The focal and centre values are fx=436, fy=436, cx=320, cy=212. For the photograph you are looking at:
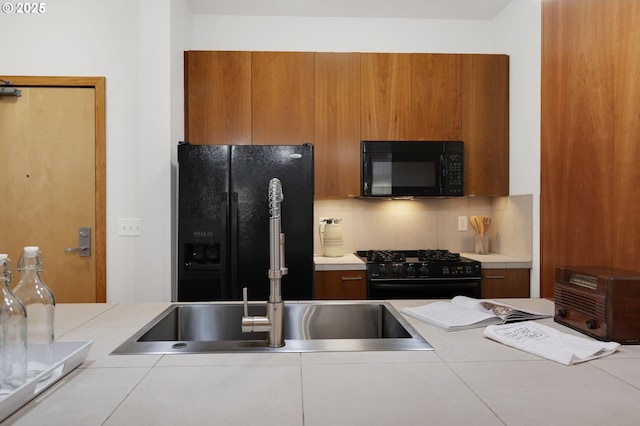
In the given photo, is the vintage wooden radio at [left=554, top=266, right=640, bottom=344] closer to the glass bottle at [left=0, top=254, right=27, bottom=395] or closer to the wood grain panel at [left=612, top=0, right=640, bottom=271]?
the wood grain panel at [left=612, top=0, right=640, bottom=271]

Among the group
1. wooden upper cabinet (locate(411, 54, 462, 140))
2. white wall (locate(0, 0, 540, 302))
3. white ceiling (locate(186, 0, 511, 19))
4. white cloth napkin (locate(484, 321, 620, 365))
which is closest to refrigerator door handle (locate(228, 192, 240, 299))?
white wall (locate(0, 0, 540, 302))

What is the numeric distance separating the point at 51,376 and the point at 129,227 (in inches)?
82.7

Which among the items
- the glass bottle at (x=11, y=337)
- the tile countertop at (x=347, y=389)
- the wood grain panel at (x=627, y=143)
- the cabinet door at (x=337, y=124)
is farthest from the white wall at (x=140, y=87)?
the glass bottle at (x=11, y=337)

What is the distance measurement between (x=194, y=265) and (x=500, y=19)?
2869 mm

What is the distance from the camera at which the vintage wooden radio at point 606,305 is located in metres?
1.12

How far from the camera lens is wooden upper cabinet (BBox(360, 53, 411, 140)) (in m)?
3.10

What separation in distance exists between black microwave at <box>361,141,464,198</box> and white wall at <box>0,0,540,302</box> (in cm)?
47

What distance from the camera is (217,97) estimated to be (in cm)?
304

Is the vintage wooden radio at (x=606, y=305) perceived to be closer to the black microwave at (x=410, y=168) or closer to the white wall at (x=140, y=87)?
the white wall at (x=140, y=87)

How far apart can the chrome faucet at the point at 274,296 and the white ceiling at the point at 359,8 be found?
7.84ft

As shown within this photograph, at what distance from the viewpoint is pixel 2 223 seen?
9.35 feet

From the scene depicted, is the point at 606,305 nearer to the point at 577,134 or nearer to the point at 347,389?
the point at 347,389

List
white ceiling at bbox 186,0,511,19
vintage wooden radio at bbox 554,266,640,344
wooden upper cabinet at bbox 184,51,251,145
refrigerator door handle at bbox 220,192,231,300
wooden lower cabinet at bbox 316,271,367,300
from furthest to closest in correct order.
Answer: white ceiling at bbox 186,0,511,19 → wooden upper cabinet at bbox 184,51,251,145 → wooden lower cabinet at bbox 316,271,367,300 → refrigerator door handle at bbox 220,192,231,300 → vintage wooden radio at bbox 554,266,640,344

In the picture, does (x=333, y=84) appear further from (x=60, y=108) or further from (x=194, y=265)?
(x=60, y=108)
